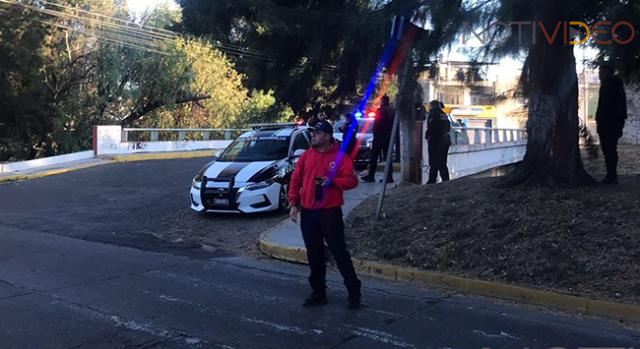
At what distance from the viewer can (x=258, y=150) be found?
12.1 meters

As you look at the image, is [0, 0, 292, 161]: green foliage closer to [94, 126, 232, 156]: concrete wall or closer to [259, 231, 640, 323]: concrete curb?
[94, 126, 232, 156]: concrete wall

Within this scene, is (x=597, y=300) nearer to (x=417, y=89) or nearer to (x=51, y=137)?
(x=417, y=89)

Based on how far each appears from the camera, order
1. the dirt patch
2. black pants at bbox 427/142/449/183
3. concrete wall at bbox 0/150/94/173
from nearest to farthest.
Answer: the dirt patch < black pants at bbox 427/142/449/183 < concrete wall at bbox 0/150/94/173

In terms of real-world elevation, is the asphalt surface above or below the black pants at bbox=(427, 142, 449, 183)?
below

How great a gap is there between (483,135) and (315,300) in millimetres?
16580

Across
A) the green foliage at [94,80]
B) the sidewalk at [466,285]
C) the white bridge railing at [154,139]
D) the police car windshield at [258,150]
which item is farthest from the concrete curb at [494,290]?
the white bridge railing at [154,139]

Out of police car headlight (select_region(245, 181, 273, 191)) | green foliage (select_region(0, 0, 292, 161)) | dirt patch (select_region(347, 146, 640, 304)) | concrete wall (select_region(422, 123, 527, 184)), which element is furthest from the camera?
green foliage (select_region(0, 0, 292, 161))

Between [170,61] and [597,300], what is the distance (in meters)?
28.9

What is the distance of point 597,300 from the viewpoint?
6027mm

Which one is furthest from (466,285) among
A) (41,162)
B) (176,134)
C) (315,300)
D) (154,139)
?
(176,134)

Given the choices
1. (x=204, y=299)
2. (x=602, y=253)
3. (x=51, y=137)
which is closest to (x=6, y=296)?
(x=204, y=299)

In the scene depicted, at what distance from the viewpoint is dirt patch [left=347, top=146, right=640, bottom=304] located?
6.62m

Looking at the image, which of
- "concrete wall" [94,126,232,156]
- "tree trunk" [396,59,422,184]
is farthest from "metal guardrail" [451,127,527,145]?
"concrete wall" [94,126,232,156]

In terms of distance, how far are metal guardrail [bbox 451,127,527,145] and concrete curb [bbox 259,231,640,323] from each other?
7.70 metres
